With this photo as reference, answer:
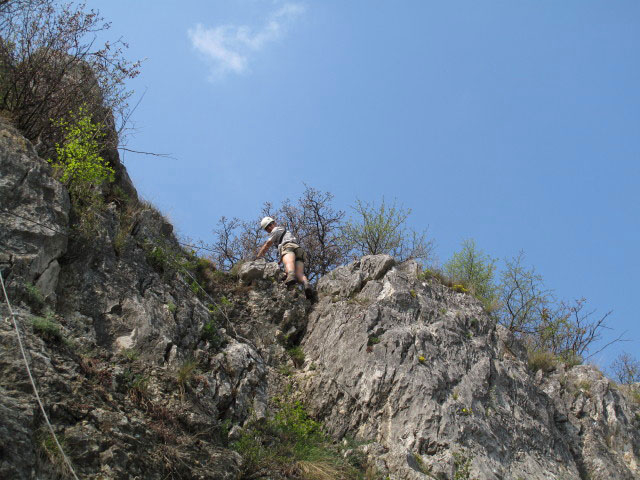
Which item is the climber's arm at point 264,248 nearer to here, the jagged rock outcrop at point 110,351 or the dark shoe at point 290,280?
the dark shoe at point 290,280

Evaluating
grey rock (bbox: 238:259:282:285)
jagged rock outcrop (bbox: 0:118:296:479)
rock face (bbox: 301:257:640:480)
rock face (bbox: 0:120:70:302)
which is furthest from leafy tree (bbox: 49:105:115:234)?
rock face (bbox: 301:257:640:480)

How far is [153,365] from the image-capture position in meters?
8.83

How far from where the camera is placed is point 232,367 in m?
10.0

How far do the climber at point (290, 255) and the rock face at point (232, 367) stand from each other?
0.98 feet

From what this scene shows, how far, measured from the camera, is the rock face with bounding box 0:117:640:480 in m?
7.06

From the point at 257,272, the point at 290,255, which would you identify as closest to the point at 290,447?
the point at 257,272

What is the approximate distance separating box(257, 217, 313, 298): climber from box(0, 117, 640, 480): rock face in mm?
298

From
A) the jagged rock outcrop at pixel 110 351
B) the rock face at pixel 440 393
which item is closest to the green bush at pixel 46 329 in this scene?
the jagged rock outcrop at pixel 110 351

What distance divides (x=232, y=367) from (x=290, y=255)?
413 centimetres

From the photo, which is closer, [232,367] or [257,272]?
[232,367]

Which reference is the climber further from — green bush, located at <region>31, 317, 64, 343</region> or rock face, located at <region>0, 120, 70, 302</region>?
green bush, located at <region>31, 317, 64, 343</region>

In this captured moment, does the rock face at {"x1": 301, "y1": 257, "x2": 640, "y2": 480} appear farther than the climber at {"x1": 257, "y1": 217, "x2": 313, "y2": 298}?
No

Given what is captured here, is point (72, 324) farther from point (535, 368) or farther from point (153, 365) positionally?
point (535, 368)

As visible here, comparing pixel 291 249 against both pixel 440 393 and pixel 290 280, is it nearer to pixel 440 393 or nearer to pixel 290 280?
pixel 290 280
